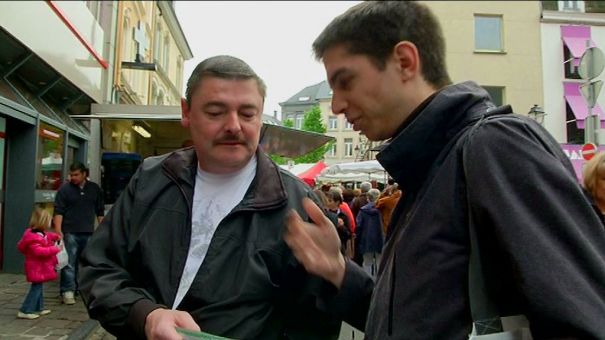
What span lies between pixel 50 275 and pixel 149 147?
8498 millimetres

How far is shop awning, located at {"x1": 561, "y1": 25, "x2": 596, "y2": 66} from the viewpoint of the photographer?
2291 millimetres

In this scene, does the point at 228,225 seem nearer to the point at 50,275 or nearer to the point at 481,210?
the point at 481,210

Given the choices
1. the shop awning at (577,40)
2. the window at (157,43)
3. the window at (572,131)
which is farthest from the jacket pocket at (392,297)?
the window at (157,43)

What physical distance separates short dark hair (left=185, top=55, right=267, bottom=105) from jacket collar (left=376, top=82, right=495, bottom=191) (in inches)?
28.8

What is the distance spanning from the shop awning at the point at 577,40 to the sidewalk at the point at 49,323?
5037 millimetres

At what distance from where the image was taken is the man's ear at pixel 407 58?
1196mm

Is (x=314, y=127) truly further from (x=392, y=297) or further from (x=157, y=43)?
(x=157, y=43)

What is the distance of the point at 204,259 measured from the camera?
1.60 m

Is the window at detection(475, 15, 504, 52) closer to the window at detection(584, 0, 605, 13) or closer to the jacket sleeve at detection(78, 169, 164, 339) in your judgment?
the window at detection(584, 0, 605, 13)

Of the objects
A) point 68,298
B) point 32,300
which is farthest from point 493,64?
point 68,298

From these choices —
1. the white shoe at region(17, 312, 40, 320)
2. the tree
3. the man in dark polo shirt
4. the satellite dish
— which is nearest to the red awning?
the tree

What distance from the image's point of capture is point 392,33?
47.8 inches

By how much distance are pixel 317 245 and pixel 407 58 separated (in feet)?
2.06

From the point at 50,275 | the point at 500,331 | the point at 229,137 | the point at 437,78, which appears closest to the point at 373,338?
the point at 500,331
